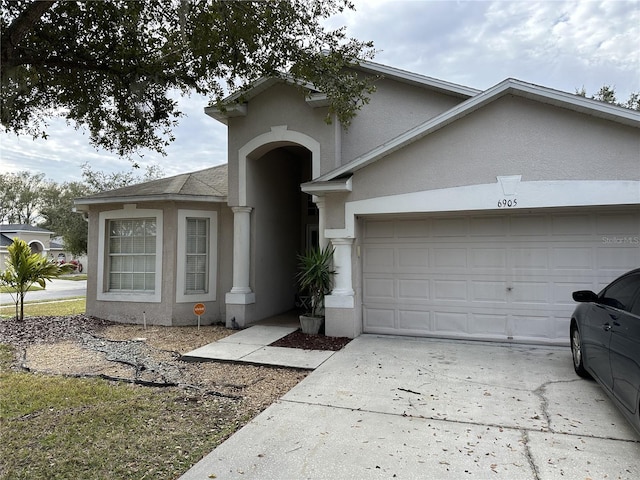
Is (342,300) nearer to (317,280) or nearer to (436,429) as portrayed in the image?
(317,280)

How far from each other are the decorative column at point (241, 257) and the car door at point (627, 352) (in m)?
7.18

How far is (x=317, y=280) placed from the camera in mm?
7996

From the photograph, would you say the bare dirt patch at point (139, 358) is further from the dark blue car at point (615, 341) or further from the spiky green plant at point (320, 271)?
the dark blue car at point (615, 341)

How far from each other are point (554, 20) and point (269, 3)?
508cm

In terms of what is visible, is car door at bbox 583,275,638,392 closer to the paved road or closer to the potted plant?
the potted plant

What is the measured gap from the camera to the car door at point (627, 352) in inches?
138

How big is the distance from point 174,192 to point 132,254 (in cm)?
206

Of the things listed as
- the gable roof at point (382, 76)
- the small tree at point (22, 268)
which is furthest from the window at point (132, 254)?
the gable roof at point (382, 76)

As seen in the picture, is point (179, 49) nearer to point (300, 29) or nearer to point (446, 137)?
point (300, 29)

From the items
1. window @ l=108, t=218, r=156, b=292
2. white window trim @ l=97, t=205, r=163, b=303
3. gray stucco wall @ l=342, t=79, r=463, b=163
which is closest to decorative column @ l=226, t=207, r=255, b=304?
white window trim @ l=97, t=205, r=163, b=303

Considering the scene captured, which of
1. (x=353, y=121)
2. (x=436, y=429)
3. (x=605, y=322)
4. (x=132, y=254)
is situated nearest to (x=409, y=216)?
(x=353, y=121)

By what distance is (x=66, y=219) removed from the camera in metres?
26.5

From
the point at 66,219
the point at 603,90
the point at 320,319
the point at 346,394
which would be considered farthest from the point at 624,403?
the point at 66,219

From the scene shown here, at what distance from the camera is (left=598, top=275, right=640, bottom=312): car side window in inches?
163
